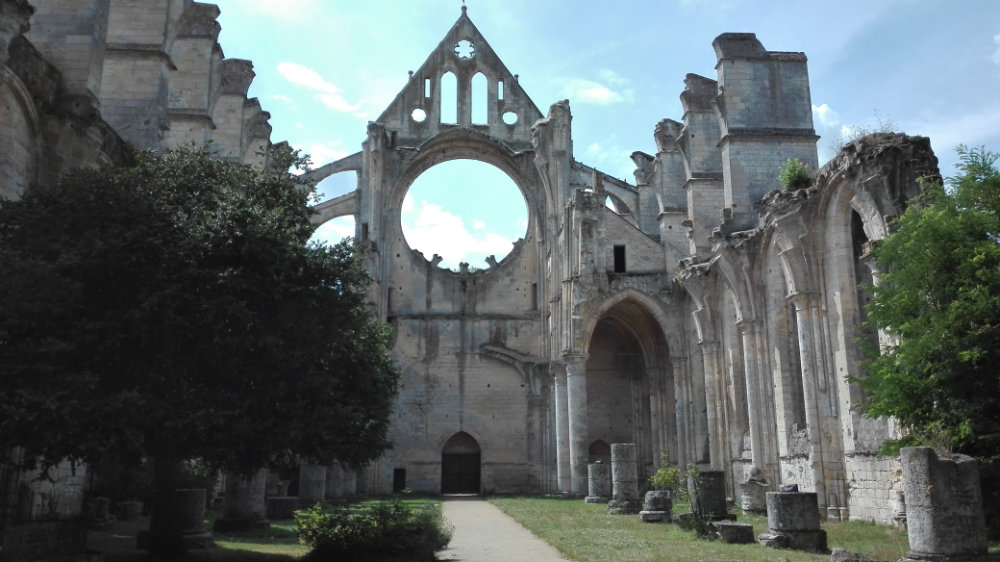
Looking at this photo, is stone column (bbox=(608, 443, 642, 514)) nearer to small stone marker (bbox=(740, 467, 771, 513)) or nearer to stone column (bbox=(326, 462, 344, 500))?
small stone marker (bbox=(740, 467, 771, 513))

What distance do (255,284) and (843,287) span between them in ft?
33.4

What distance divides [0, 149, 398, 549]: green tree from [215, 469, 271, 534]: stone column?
3.74 meters

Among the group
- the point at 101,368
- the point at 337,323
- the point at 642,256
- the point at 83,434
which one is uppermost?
the point at 642,256

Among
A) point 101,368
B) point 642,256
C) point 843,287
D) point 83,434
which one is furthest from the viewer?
point 642,256

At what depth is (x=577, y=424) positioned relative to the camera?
2400 centimetres

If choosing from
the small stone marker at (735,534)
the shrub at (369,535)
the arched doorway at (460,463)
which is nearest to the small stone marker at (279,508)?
the shrub at (369,535)

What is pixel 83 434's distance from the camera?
7.44 m

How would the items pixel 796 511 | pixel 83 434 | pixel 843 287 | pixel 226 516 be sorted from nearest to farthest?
1. pixel 83 434
2. pixel 796 511
3. pixel 226 516
4. pixel 843 287

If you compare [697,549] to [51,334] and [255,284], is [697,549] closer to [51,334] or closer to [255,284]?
[255,284]

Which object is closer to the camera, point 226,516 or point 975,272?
point 975,272

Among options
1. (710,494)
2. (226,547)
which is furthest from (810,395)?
(226,547)

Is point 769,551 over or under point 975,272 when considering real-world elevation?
under

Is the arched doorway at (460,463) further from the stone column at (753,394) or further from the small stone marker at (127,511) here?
the small stone marker at (127,511)

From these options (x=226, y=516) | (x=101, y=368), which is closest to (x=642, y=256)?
(x=226, y=516)
